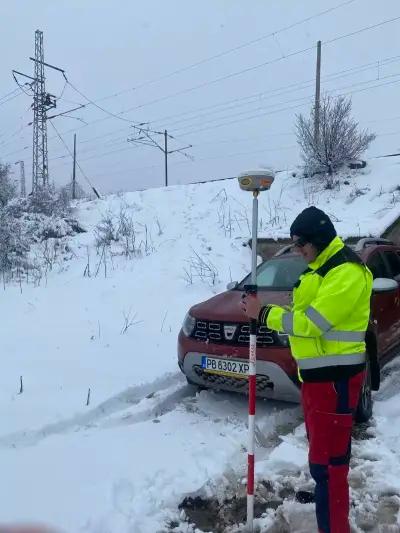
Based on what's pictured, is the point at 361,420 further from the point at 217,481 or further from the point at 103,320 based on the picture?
the point at 103,320

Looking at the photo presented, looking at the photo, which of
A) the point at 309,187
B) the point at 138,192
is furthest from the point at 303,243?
the point at 138,192

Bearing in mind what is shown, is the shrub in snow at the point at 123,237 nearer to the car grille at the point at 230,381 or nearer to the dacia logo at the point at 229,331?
the car grille at the point at 230,381

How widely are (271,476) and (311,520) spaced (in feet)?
2.01

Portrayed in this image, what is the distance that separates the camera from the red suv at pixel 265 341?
15.0 ft

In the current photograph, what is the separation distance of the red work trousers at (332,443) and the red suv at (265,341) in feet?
5.89

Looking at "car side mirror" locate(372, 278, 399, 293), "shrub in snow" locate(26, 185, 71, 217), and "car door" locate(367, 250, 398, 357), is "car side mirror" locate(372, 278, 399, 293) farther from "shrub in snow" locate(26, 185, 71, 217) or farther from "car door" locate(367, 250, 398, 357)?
"shrub in snow" locate(26, 185, 71, 217)

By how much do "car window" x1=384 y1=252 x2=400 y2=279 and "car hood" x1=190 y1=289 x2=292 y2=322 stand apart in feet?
5.84

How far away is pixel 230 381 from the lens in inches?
191

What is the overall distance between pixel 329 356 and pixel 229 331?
231 cm

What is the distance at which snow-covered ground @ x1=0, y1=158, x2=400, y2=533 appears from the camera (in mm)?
3355

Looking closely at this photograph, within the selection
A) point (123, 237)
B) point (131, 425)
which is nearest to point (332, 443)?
point (131, 425)

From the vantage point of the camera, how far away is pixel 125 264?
1177 cm

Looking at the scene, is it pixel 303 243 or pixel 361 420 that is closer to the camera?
pixel 303 243

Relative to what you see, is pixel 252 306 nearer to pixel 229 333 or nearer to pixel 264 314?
pixel 264 314
